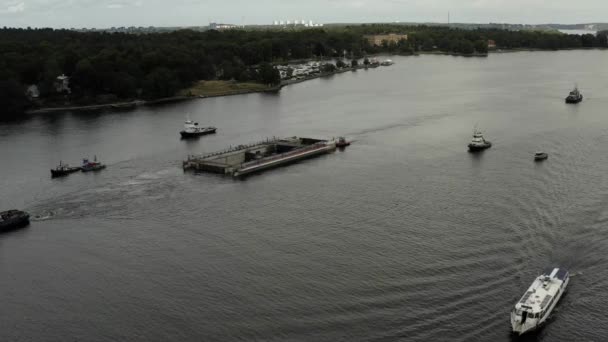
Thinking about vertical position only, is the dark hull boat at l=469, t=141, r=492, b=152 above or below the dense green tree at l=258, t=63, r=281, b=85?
below

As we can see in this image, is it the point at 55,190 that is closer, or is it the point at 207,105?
the point at 55,190

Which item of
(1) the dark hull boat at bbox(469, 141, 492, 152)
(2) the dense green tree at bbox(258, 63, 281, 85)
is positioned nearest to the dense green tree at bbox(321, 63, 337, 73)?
(2) the dense green tree at bbox(258, 63, 281, 85)

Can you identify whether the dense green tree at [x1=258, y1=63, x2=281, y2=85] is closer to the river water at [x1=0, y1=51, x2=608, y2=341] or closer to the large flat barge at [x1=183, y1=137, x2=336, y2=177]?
the river water at [x1=0, y1=51, x2=608, y2=341]

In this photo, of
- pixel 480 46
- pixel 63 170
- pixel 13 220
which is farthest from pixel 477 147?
pixel 480 46

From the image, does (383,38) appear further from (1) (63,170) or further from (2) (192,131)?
(1) (63,170)

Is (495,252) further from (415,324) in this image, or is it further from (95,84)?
(95,84)

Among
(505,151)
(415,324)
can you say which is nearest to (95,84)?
(505,151)
